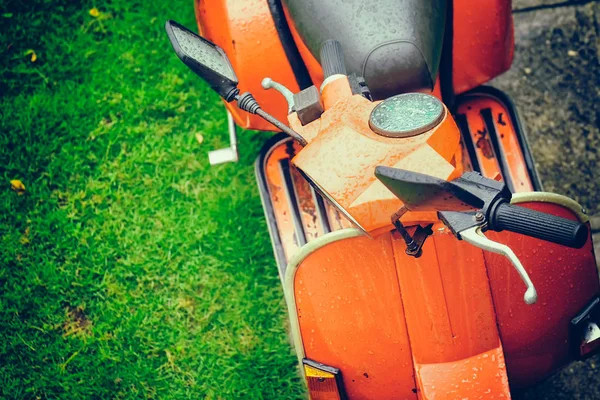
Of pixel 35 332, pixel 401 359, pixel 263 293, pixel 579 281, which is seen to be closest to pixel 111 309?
pixel 35 332

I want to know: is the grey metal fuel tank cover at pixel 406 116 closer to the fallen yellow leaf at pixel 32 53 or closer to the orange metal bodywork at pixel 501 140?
the orange metal bodywork at pixel 501 140

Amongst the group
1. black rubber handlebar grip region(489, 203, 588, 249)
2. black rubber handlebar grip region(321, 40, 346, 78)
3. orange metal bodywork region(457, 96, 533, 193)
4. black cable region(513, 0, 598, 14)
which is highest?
black rubber handlebar grip region(321, 40, 346, 78)

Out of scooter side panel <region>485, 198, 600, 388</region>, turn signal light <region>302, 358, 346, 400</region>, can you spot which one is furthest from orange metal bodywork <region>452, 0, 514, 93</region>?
turn signal light <region>302, 358, 346, 400</region>

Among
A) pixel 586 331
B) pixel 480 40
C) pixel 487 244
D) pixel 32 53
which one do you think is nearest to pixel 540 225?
pixel 487 244

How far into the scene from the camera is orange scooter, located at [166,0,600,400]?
1.21 m

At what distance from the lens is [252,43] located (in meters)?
1.79

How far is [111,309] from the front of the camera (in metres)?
2.38

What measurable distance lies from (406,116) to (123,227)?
1664 mm

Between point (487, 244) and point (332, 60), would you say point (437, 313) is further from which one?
point (332, 60)

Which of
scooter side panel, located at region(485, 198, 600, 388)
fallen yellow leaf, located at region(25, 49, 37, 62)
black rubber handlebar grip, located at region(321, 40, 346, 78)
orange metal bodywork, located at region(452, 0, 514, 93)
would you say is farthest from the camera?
fallen yellow leaf, located at region(25, 49, 37, 62)

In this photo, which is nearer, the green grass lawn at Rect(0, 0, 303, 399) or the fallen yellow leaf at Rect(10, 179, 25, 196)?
the green grass lawn at Rect(0, 0, 303, 399)

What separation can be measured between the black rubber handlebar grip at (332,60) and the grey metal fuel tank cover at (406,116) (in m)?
0.22

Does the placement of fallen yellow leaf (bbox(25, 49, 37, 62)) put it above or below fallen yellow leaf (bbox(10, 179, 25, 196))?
above

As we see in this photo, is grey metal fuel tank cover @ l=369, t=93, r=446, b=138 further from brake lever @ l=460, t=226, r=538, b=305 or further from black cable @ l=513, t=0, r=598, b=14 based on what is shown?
black cable @ l=513, t=0, r=598, b=14
